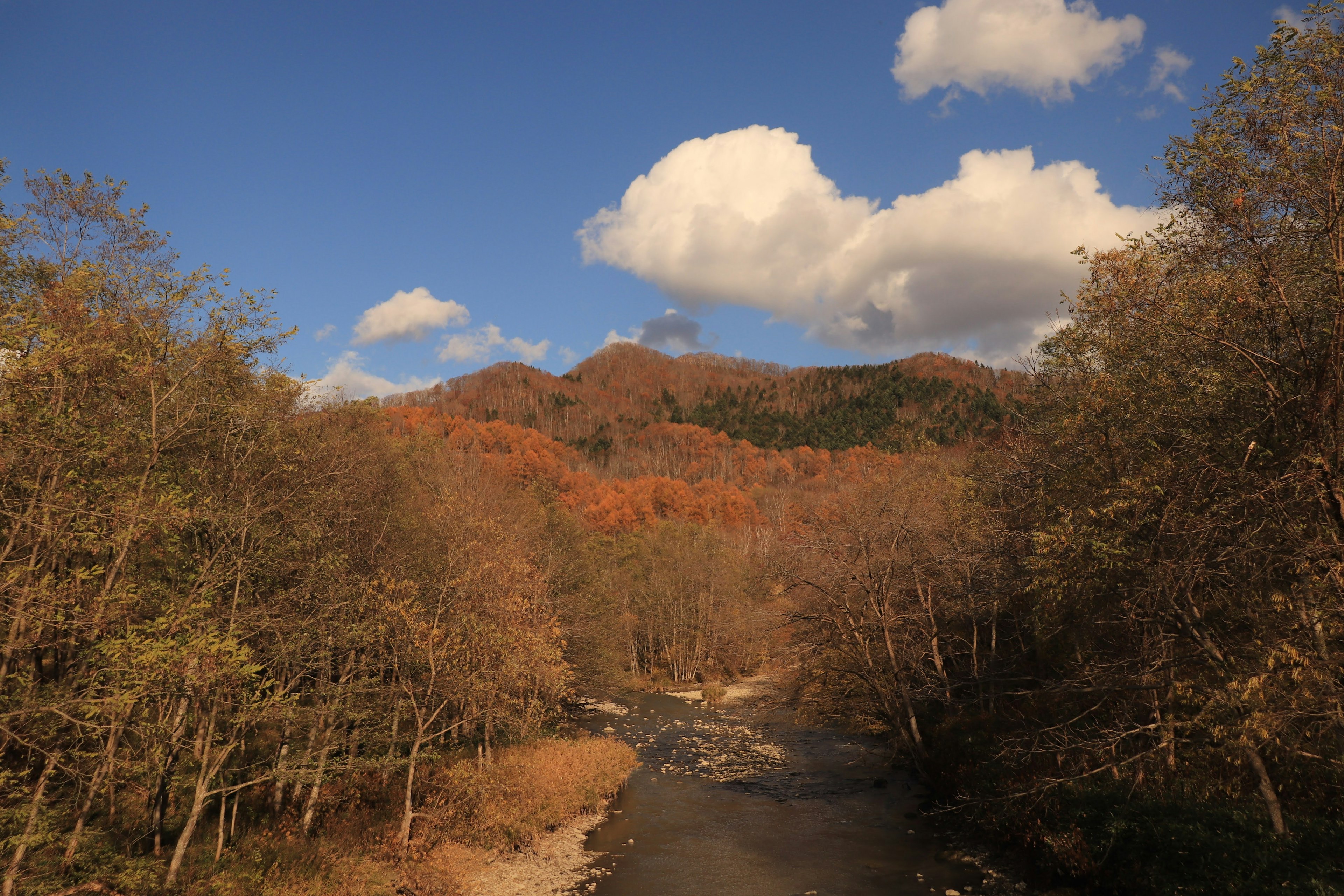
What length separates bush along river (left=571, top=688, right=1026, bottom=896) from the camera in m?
19.1

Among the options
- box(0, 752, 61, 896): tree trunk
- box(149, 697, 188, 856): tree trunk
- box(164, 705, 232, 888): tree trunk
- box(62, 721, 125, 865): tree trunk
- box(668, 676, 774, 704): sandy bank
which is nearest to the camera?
box(0, 752, 61, 896): tree trunk

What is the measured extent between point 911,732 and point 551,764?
13.6 m

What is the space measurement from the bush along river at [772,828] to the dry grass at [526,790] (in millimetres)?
1073

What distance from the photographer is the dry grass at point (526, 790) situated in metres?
21.3

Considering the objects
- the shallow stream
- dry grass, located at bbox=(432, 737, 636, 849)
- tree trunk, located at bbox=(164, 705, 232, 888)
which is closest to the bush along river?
the shallow stream

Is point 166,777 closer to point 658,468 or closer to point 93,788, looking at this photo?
point 93,788

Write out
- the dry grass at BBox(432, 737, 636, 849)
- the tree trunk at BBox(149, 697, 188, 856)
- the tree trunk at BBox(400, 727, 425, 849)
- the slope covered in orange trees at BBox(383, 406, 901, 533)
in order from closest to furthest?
the tree trunk at BBox(149, 697, 188, 856), the tree trunk at BBox(400, 727, 425, 849), the dry grass at BBox(432, 737, 636, 849), the slope covered in orange trees at BBox(383, 406, 901, 533)

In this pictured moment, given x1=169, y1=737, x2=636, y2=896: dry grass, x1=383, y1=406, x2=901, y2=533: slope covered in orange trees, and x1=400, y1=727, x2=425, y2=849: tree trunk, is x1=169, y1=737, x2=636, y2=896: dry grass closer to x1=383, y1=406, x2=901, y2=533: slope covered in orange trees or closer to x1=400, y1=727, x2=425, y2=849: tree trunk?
x1=400, y1=727, x2=425, y2=849: tree trunk

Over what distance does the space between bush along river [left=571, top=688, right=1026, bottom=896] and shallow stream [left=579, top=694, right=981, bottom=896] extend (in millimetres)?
55

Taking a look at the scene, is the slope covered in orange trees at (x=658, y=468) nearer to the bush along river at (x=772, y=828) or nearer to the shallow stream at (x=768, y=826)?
the bush along river at (x=772, y=828)

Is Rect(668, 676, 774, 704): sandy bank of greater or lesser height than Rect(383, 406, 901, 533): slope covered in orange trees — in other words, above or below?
below

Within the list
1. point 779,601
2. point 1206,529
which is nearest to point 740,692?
point 779,601

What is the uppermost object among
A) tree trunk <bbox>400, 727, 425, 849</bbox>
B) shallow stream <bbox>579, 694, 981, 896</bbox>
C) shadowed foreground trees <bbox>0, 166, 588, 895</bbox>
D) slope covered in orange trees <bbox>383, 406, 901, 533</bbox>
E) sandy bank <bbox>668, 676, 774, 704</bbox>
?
slope covered in orange trees <bbox>383, 406, 901, 533</bbox>

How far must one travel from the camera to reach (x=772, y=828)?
2369 cm
